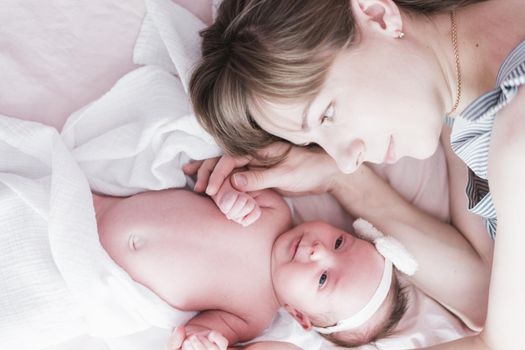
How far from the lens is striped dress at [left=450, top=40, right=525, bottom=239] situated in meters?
1.09

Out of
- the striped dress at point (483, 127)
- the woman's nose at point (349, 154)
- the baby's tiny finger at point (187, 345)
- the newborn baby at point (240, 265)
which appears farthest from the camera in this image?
the newborn baby at point (240, 265)

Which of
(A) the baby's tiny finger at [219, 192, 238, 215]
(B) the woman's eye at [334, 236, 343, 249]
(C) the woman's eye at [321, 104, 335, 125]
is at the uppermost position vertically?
(C) the woman's eye at [321, 104, 335, 125]

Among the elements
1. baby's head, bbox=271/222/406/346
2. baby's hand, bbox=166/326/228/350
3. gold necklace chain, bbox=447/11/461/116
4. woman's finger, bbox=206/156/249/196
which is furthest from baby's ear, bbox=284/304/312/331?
gold necklace chain, bbox=447/11/461/116

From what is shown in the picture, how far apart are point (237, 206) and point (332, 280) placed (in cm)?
29

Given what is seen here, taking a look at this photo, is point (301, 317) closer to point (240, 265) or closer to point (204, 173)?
point (240, 265)

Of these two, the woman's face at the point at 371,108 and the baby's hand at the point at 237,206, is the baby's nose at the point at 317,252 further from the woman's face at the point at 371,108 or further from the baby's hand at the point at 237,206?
the woman's face at the point at 371,108

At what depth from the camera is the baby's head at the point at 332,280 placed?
142 cm

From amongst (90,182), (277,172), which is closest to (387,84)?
(277,172)

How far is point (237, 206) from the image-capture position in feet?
4.63

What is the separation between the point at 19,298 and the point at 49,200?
237 millimetres

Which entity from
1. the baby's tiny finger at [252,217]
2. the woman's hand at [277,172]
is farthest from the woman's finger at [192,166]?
the baby's tiny finger at [252,217]

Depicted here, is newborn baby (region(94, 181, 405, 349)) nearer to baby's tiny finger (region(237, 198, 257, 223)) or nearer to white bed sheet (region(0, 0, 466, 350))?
baby's tiny finger (region(237, 198, 257, 223))

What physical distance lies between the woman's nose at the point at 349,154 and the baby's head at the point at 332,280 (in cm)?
27

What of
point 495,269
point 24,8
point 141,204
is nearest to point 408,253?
point 495,269
